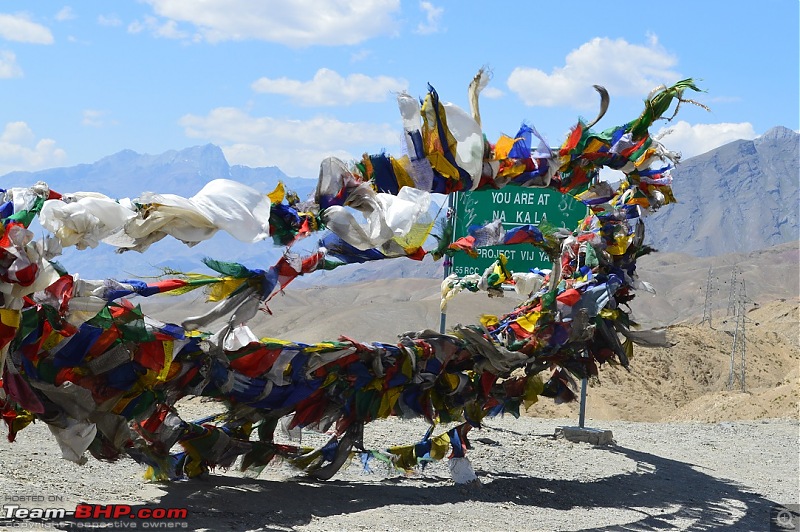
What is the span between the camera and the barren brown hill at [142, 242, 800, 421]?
20641 millimetres

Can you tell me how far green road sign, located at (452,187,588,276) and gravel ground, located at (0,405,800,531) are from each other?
6.99 feet

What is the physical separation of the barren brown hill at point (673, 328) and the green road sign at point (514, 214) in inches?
25.0

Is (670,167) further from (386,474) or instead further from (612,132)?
(386,474)

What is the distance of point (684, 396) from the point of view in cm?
2538

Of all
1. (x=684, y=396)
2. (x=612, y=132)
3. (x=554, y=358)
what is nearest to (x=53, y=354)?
(x=554, y=358)

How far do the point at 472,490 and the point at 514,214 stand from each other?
380cm

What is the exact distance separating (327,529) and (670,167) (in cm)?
530

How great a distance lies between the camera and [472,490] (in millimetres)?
9039

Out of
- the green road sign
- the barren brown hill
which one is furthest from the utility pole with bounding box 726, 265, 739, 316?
the green road sign

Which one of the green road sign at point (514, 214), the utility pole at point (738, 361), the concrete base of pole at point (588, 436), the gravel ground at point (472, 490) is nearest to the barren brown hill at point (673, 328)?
the utility pole at point (738, 361)

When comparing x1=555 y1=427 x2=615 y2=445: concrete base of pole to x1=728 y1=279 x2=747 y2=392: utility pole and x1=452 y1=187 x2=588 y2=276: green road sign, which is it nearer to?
x1=452 y1=187 x2=588 y2=276: green road sign

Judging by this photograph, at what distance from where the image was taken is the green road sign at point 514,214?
11.4 metres

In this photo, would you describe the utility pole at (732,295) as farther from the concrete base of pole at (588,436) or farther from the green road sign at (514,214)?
the green road sign at (514,214)

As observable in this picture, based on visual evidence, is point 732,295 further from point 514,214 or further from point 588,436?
point 514,214
